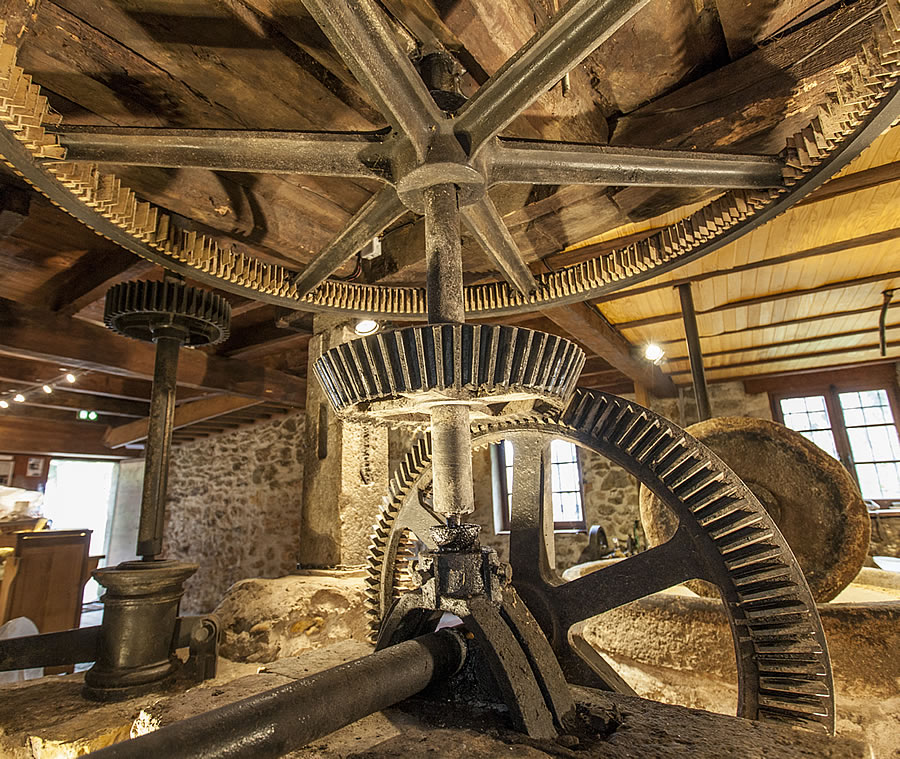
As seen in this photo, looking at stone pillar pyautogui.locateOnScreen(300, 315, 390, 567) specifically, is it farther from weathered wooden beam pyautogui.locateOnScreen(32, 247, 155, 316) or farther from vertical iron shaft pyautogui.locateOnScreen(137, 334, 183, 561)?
weathered wooden beam pyautogui.locateOnScreen(32, 247, 155, 316)

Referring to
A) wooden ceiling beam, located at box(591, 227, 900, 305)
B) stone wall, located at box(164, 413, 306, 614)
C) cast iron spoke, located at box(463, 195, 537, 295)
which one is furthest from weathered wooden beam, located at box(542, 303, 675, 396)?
stone wall, located at box(164, 413, 306, 614)

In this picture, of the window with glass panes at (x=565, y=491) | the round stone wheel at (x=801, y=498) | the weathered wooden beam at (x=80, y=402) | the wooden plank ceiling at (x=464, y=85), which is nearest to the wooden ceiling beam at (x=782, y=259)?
the wooden plank ceiling at (x=464, y=85)

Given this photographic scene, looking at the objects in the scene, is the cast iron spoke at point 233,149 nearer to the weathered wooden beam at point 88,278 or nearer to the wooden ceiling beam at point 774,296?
the weathered wooden beam at point 88,278

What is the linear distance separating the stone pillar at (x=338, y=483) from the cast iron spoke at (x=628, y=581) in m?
1.76

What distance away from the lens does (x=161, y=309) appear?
7.83 feet

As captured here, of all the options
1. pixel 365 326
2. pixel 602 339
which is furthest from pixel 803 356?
pixel 365 326

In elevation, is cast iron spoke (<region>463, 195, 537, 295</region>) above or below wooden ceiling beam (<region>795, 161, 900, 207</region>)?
below

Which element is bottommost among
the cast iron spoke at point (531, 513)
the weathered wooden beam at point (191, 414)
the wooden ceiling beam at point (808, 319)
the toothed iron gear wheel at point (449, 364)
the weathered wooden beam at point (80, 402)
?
the cast iron spoke at point (531, 513)

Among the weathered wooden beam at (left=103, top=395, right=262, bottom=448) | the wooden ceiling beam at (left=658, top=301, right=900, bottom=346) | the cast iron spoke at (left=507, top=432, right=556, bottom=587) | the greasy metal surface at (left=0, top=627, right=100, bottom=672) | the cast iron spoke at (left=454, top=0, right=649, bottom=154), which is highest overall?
the wooden ceiling beam at (left=658, top=301, right=900, bottom=346)

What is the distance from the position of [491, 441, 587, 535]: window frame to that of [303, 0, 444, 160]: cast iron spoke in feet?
20.5

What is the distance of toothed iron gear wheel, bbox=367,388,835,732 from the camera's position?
3.72 feet

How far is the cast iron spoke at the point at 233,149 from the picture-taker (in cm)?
107

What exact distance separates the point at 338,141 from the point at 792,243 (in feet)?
10.0

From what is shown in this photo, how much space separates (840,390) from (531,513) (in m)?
6.52
